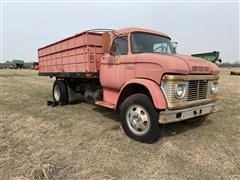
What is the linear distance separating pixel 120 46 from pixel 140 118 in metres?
1.97

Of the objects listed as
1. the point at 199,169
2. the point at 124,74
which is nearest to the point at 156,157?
the point at 199,169

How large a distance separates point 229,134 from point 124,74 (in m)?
2.78

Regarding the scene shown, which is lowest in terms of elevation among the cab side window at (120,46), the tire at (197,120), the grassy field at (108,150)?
the grassy field at (108,150)

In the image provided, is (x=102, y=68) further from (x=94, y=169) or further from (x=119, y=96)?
(x=94, y=169)

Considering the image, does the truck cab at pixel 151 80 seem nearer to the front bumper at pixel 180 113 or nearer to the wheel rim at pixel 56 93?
the front bumper at pixel 180 113

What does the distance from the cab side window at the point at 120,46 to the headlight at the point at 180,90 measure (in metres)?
1.72

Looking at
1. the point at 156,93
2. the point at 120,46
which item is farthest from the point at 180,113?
the point at 120,46

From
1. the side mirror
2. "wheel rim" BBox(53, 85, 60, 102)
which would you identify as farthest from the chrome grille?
"wheel rim" BBox(53, 85, 60, 102)

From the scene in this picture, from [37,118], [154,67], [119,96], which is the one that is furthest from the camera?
[37,118]

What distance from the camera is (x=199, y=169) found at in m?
4.33

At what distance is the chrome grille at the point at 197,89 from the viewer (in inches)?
211

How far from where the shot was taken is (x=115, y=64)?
6441mm

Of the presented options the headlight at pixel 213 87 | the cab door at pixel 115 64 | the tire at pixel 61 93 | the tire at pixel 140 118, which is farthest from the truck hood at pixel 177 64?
the tire at pixel 61 93

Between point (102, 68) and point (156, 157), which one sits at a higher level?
point (102, 68)
